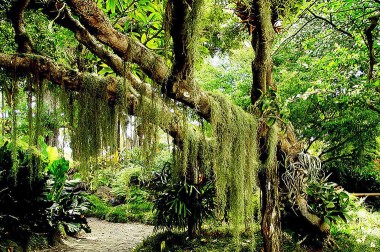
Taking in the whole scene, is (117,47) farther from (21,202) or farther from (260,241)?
(260,241)

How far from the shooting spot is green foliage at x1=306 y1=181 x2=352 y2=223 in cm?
493

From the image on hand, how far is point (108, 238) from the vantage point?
7113mm

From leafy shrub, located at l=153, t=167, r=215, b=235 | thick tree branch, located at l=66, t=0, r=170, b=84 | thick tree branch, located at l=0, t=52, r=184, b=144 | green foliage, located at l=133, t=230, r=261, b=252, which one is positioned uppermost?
thick tree branch, located at l=66, t=0, r=170, b=84

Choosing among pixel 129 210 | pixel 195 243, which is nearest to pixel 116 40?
pixel 195 243

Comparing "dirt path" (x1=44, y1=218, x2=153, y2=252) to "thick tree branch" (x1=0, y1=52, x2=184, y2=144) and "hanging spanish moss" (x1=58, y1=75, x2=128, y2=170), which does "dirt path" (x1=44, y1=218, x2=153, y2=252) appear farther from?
"thick tree branch" (x1=0, y1=52, x2=184, y2=144)

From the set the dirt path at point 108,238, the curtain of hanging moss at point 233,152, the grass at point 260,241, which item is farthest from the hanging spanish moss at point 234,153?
the dirt path at point 108,238

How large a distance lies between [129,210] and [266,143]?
7.84 meters

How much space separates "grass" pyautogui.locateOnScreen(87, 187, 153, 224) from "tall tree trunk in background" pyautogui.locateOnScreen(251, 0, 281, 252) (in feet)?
19.3

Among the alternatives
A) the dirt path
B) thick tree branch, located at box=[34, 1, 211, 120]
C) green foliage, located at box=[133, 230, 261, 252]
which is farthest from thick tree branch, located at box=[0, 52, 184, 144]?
the dirt path

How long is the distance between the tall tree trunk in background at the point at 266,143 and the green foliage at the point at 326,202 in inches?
42.9

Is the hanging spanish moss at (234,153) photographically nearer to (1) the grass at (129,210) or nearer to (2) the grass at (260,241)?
(2) the grass at (260,241)

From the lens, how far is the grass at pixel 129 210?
32.6ft

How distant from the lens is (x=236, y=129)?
3543 millimetres

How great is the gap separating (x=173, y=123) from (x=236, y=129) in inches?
28.7
